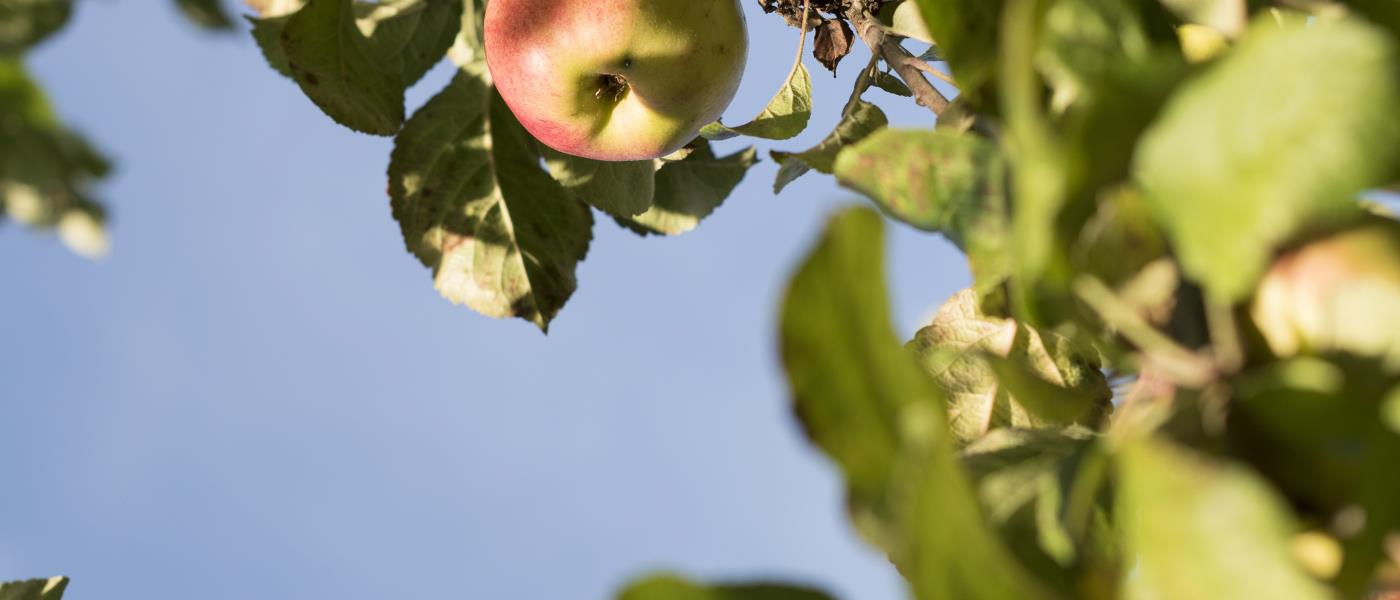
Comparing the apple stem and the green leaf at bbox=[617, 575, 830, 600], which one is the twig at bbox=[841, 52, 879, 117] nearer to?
the apple stem

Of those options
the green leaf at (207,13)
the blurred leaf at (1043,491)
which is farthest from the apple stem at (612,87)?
the green leaf at (207,13)

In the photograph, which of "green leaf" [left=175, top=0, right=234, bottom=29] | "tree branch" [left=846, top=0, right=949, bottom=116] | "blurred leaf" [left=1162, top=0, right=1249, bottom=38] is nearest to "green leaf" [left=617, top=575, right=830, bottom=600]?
"blurred leaf" [left=1162, top=0, right=1249, bottom=38]

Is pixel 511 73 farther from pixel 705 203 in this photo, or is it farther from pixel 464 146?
pixel 705 203

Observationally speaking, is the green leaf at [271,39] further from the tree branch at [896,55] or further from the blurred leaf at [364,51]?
the tree branch at [896,55]

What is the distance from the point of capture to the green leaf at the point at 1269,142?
456 millimetres

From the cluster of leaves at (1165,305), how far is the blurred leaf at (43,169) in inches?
65.5

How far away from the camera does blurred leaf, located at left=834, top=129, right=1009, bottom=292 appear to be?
0.61m

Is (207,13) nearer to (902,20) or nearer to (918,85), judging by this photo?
(902,20)

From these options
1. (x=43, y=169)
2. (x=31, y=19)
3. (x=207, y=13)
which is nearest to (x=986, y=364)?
(x=31, y=19)

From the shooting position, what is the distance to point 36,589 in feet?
3.62

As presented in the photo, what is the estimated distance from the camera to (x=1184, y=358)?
0.54 meters

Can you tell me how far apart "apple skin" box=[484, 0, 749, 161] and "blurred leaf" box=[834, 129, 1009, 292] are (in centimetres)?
94

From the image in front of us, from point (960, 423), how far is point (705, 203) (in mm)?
821

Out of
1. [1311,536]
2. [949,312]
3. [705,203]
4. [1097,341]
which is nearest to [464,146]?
[705,203]
